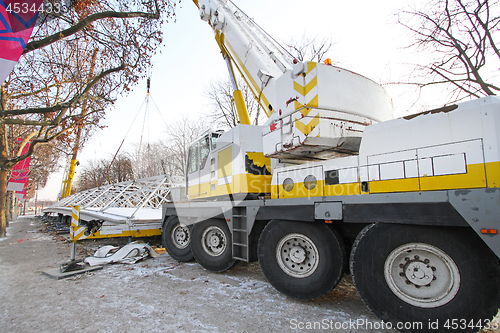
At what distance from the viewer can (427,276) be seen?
3035 millimetres

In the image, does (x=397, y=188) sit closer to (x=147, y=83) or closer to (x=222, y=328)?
(x=222, y=328)

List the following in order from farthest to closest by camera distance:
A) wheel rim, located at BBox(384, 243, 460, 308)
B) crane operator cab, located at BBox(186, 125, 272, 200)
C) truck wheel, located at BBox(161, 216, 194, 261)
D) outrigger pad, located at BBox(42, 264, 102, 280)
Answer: truck wheel, located at BBox(161, 216, 194, 261)
outrigger pad, located at BBox(42, 264, 102, 280)
crane operator cab, located at BBox(186, 125, 272, 200)
wheel rim, located at BBox(384, 243, 460, 308)

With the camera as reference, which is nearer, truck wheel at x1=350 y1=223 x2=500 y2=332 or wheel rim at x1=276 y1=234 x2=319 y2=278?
truck wheel at x1=350 y1=223 x2=500 y2=332

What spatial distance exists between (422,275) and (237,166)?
11.6 feet

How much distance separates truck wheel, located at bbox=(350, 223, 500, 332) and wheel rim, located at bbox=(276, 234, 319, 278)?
0.76m

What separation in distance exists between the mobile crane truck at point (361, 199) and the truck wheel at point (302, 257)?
16 millimetres

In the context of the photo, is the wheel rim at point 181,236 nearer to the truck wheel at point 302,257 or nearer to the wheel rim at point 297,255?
the truck wheel at point 302,257

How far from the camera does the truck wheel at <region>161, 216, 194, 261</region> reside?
6.97 m

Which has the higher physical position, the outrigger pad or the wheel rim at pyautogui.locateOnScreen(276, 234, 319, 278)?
the wheel rim at pyautogui.locateOnScreen(276, 234, 319, 278)

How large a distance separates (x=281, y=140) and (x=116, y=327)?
3.48m

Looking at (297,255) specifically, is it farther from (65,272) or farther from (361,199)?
(65,272)

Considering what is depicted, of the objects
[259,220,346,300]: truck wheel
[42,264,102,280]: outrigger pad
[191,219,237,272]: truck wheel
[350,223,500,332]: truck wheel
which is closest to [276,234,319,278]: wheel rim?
[259,220,346,300]: truck wheel

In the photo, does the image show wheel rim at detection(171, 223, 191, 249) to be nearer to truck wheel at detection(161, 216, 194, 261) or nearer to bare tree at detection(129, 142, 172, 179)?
truck wheel at detection(161, 216, 194, 261)

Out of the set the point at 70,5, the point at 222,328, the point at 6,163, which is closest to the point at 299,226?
the point at 222,328
